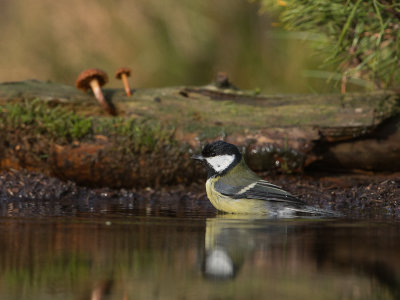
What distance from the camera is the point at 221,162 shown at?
4801 mm

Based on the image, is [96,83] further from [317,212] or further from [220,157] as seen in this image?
[317,212]

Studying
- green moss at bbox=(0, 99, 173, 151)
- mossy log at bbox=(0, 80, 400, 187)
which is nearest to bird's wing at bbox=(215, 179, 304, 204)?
mossy log at bbox=(0, 80, 400, 187)

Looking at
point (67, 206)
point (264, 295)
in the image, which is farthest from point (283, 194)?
point (264, 295)

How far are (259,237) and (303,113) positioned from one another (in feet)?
10.5

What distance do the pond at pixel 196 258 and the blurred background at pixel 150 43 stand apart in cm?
574

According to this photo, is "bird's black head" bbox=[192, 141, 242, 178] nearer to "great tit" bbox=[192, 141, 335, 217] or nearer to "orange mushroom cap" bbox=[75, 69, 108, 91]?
"great tit" bbox=[192, 141, 335, 217]

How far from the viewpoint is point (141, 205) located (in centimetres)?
508

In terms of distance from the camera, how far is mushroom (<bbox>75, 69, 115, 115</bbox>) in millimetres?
5994

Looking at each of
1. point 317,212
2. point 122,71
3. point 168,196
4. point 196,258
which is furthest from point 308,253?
point 122,71

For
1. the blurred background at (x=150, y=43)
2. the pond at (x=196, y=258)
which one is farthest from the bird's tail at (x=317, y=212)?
the blurred background at (x=150, y=43)

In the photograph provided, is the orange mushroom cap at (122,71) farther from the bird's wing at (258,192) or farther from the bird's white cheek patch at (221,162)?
the bird's wing at (258,192)

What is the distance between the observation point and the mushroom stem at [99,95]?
6.09 metres

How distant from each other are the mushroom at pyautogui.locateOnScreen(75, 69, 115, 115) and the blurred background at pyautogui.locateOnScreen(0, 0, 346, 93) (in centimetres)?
326

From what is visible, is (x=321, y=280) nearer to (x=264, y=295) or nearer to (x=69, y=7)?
(x=264, y=295)
